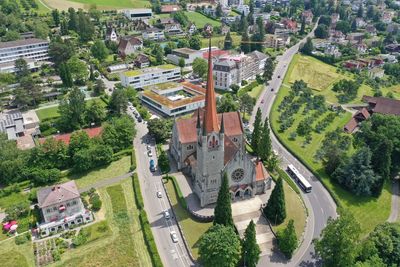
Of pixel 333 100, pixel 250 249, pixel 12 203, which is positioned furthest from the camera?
pixel 333 100

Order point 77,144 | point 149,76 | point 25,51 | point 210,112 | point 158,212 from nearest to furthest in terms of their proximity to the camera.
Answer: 1. point 210,112
2. point 158,212
3. point 77,144
4. point 149,76
5. point 25,51

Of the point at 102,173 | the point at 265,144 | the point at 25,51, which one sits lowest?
the point at 102,173

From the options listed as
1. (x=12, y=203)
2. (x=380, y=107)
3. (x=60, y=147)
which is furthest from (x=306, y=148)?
(x=12, y=203)

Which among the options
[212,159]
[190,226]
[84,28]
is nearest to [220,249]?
[190,226]

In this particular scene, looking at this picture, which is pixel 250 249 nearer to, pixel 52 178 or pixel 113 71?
pixel 52 178

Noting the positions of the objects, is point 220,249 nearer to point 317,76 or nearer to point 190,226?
point 190,226

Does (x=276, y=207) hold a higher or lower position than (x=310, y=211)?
higher

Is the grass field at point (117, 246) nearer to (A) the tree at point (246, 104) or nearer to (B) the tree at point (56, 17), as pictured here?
(A) the tree at point (246, 104)
